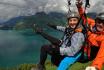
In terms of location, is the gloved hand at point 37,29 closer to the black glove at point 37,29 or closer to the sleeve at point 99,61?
the black glove at point 37,29

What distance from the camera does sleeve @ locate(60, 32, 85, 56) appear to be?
24.2ft

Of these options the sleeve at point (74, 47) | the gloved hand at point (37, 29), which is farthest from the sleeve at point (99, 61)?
the gloved hand at point (37, 29)

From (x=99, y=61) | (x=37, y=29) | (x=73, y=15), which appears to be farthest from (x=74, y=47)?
(x=99, y=61)

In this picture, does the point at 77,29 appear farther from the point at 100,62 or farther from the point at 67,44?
the point at 100,62

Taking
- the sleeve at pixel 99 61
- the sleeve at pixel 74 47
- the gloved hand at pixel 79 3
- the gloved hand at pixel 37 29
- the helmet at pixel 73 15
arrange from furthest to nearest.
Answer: the gloved hand at pixel 79 3 < the gloved hand at pixel 37 29 < the helmet at pixel 73 15 < the sleeve at pixel 74 47 < the sleeve at pixel 99 61

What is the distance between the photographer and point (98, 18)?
7.14 meters

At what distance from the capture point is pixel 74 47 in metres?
7.39

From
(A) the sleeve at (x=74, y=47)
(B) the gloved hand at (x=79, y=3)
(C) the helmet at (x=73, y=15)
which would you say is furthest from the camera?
(B) the gloved hand at (x=79, y=3)

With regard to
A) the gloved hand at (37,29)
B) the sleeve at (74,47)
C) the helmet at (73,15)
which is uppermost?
the helmet at (73,15)

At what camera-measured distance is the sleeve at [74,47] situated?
739 centimetres

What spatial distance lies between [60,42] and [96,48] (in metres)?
1.12

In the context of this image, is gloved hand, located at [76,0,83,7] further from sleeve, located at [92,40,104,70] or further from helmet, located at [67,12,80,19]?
sleeve, located at [92,40,104,70]

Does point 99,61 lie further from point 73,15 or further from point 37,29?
point 37,29

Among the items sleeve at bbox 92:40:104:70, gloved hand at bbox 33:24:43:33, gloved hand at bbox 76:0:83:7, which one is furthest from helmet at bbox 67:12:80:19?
sleeve at bbox 92:40:104:70
